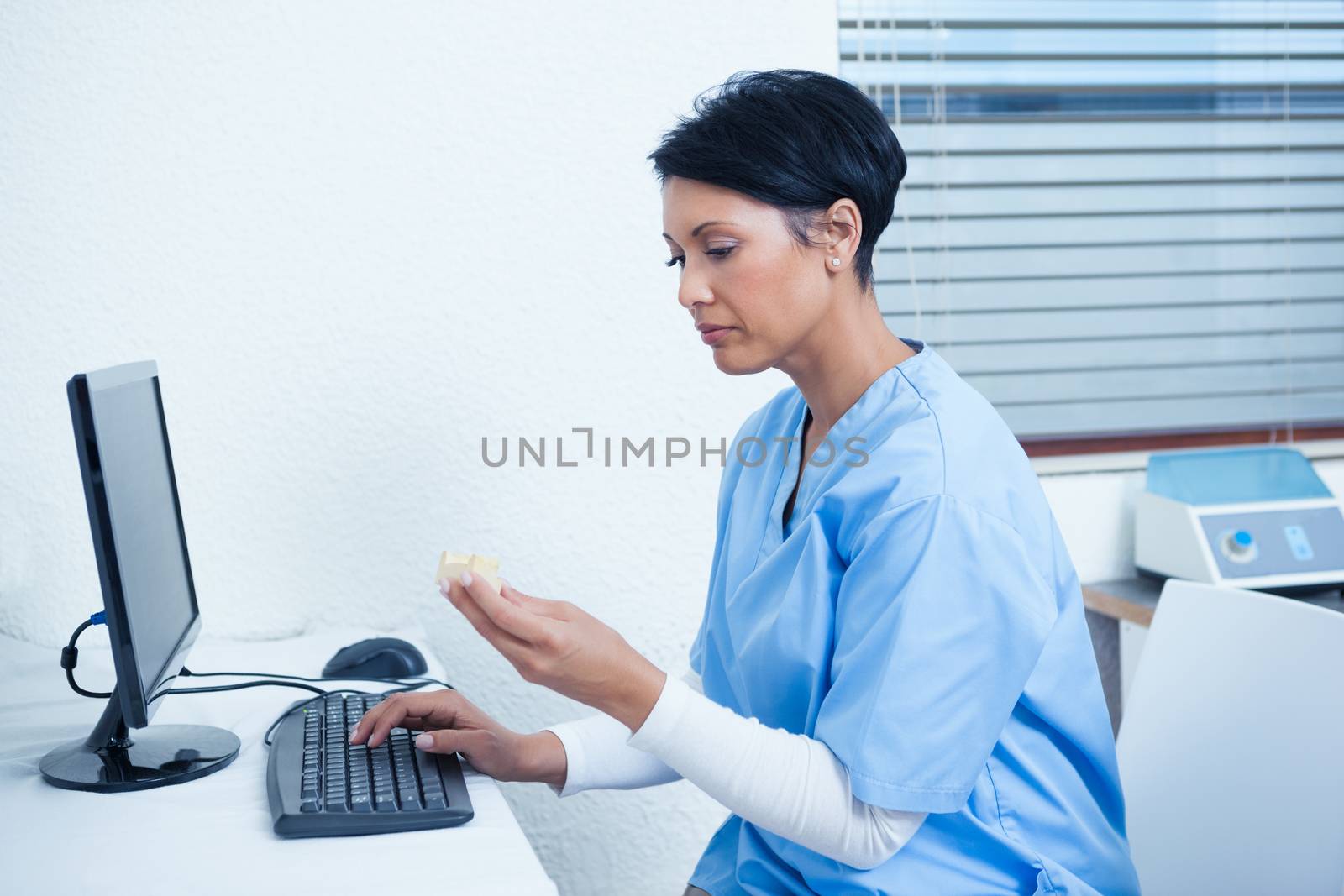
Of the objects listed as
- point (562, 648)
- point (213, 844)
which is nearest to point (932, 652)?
point (562, 648)

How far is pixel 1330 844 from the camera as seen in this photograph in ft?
2.99

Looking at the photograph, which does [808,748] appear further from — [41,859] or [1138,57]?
[1138,57]

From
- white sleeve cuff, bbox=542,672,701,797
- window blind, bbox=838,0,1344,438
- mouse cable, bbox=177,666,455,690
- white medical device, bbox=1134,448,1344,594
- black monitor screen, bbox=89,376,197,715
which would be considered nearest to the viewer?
black monitor screen, bbox=89,376,197,715

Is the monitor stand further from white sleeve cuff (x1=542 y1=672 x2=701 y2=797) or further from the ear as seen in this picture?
the ear

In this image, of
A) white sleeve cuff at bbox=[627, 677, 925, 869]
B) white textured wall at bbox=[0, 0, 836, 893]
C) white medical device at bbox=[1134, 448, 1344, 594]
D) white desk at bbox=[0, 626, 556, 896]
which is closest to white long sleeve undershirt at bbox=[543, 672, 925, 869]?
white sleeve cuff at bbox=[627, 677, 925, 869]

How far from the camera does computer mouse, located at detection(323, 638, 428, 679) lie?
124cm

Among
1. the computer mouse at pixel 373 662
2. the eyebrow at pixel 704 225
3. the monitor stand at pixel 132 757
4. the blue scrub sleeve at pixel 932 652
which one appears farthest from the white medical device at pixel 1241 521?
the monitor stand at pixel 132 757

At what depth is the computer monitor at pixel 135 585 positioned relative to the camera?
83 centimetres

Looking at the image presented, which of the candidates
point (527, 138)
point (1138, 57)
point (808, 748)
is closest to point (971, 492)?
point (808, 748)

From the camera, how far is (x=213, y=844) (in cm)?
80

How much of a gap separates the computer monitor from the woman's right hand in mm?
148

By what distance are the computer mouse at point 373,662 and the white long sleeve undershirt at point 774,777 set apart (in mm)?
498

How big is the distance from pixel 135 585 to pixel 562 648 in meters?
0.37

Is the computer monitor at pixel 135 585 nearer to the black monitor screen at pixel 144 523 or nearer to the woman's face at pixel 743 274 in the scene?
the black monitor screen at pixel 144 523
